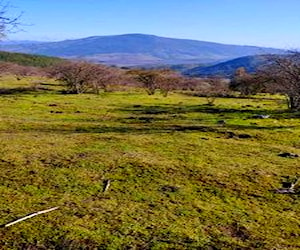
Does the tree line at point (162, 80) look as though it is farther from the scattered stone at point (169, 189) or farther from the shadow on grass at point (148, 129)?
the scattered stone at point (169, 189)

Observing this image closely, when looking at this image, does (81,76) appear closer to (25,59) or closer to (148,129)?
(148,129)

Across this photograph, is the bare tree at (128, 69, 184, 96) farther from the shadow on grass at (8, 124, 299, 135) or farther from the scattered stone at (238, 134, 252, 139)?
the scattered stone at (238, 134, 252, 139)

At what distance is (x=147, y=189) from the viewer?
14.3 meters

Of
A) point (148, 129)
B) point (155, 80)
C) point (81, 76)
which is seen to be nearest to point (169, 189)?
point (148, 129)

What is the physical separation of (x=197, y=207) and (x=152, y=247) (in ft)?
9.59

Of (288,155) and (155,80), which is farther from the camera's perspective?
(155,80)

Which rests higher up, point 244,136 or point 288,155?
point 288,155

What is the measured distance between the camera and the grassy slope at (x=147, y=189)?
35.8 feet

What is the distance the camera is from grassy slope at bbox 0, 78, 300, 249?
1091cm

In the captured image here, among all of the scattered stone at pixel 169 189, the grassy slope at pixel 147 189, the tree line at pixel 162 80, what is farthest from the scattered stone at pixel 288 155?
the tree line at pixel 162 80

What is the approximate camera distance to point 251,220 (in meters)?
12.1

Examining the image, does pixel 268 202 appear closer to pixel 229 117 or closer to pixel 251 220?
pixel 251 220

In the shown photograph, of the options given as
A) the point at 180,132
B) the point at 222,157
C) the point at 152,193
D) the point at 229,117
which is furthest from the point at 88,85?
the point at 152,193

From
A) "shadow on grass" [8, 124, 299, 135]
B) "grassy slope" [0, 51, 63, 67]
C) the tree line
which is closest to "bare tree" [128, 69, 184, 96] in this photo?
the tree line
